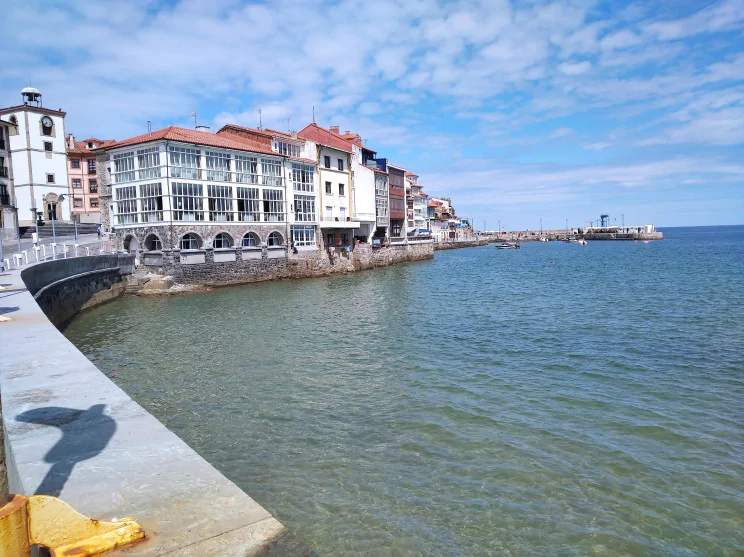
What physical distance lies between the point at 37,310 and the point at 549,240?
19559 cm

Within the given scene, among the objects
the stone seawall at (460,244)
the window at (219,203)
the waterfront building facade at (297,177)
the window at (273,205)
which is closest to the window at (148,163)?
the window at (219,203)

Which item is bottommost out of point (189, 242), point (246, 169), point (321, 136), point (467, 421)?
point (467, 421)

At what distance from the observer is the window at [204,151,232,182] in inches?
1833

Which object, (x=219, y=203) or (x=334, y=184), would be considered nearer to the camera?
(x=219, y=203)

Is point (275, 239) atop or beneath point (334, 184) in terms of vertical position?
beneath

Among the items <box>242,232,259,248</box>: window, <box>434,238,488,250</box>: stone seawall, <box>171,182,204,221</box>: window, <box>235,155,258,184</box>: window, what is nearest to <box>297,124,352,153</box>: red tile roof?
<box>235,155,258,184</box>: window

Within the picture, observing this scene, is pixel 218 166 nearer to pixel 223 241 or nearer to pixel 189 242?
pixel 223 241

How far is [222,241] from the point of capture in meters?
49.0

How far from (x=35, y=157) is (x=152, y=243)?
3031 centimetres

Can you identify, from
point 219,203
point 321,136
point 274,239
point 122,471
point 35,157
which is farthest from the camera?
point 321,136

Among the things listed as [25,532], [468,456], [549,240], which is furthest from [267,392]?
[549,240]

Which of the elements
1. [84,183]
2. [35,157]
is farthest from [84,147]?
[35,157]

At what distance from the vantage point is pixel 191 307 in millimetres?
34250

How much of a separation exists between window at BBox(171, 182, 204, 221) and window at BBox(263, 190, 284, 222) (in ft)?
26.4
